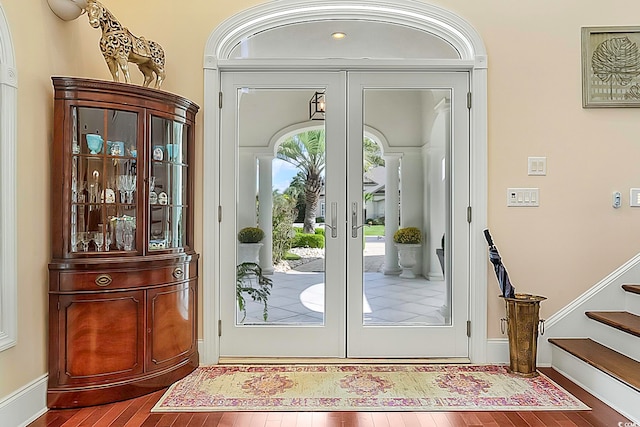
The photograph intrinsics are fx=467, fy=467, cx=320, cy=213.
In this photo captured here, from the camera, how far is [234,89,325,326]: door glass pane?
3.48 meters

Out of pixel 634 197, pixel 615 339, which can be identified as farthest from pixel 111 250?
pixel 634 197

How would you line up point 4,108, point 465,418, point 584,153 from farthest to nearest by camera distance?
point 584,153 < point 465,418 < point 4,108

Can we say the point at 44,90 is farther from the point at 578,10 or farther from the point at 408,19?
the point at 578,10

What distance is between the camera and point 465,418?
99.7 inches

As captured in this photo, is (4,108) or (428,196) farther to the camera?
(428,196)

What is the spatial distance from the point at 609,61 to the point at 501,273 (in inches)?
69.3

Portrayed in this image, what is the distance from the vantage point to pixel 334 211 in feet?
11.4

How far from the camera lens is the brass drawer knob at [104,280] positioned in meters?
2.69

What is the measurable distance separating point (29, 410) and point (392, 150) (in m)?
2.79

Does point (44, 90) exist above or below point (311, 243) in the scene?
above

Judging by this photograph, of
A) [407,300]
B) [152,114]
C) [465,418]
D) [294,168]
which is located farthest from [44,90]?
[465,418]

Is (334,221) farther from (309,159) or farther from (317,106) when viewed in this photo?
(317,106)

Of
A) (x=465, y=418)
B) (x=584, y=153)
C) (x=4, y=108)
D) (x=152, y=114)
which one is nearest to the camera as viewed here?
(x=4, y=108)

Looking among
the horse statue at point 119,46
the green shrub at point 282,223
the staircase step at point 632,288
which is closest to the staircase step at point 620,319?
the staircase step at point 632,288
